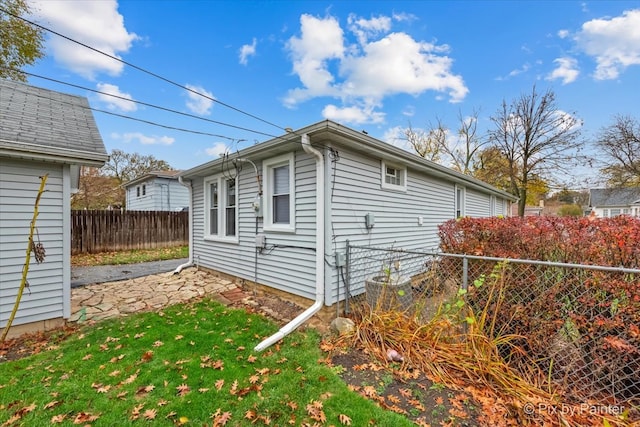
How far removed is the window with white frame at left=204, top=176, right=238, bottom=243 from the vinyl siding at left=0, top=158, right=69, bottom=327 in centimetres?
296

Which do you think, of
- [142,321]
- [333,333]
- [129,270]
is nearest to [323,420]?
[333,333]

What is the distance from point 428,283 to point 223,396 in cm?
268

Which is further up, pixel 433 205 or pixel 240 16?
pixel 240 16

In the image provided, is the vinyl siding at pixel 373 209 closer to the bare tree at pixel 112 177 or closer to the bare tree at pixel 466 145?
the bare tree at pixel 466 145

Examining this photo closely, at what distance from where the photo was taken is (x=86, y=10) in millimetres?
4547

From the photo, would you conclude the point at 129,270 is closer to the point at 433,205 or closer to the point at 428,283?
the point at 428,283

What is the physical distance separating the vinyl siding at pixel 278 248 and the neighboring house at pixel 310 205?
18 millimetres

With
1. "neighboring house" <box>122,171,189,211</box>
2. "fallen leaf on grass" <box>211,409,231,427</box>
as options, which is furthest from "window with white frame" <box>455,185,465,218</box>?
"neighboring house" <box>122,171,189,211</box>

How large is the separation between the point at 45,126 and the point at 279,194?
4115 millimetres

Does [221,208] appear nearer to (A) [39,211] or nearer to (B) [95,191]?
(A) [39,211]

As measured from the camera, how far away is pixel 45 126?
185 inches

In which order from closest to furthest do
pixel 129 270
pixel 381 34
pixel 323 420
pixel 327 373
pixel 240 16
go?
pixel 323 420 → pixel 327 373 → pixel 240 16 → pixel 129 270 → pixel 381 34

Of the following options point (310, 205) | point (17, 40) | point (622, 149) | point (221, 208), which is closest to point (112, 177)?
point (17, 40)

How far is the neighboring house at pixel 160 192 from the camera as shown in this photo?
19031 mm
